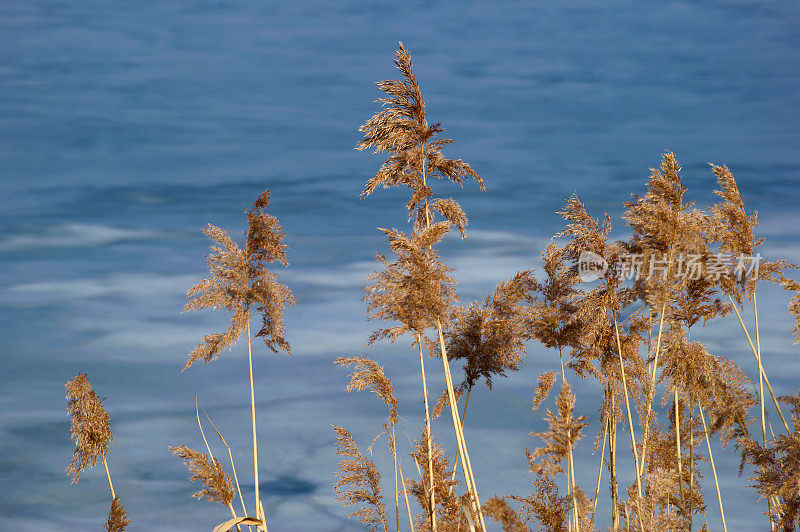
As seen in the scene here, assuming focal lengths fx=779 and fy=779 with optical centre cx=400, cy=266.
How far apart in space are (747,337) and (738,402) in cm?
53

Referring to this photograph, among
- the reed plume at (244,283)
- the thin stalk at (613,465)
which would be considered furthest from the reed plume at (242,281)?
the thin stalk at (613,465)

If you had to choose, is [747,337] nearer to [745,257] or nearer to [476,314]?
[745,257]

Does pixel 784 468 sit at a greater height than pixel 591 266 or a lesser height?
lesser

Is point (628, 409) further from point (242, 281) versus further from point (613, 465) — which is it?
point (242, 281)

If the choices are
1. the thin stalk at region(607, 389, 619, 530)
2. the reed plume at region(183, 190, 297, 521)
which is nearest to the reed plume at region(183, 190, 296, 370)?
the reed plume at region(183, 190, 297, 521)

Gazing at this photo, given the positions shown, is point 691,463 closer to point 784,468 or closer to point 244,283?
point 784,468

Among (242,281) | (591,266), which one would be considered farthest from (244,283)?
(591,266)

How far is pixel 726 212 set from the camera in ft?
20.0

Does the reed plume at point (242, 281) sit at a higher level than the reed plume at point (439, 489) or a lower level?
higher

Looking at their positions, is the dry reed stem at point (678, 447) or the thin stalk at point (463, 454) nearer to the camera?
the thin stalk at point (463, 454)

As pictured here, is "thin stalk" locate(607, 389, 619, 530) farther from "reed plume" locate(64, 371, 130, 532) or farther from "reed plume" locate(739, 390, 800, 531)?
"reed plume" locate(64, 371, 130, 532)

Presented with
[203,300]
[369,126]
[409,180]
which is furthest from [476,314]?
[203,300]

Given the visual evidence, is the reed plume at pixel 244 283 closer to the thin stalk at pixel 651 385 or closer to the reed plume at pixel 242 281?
the reed plume at pixel 242 281

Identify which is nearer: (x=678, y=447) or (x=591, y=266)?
(x=591, y=266)
